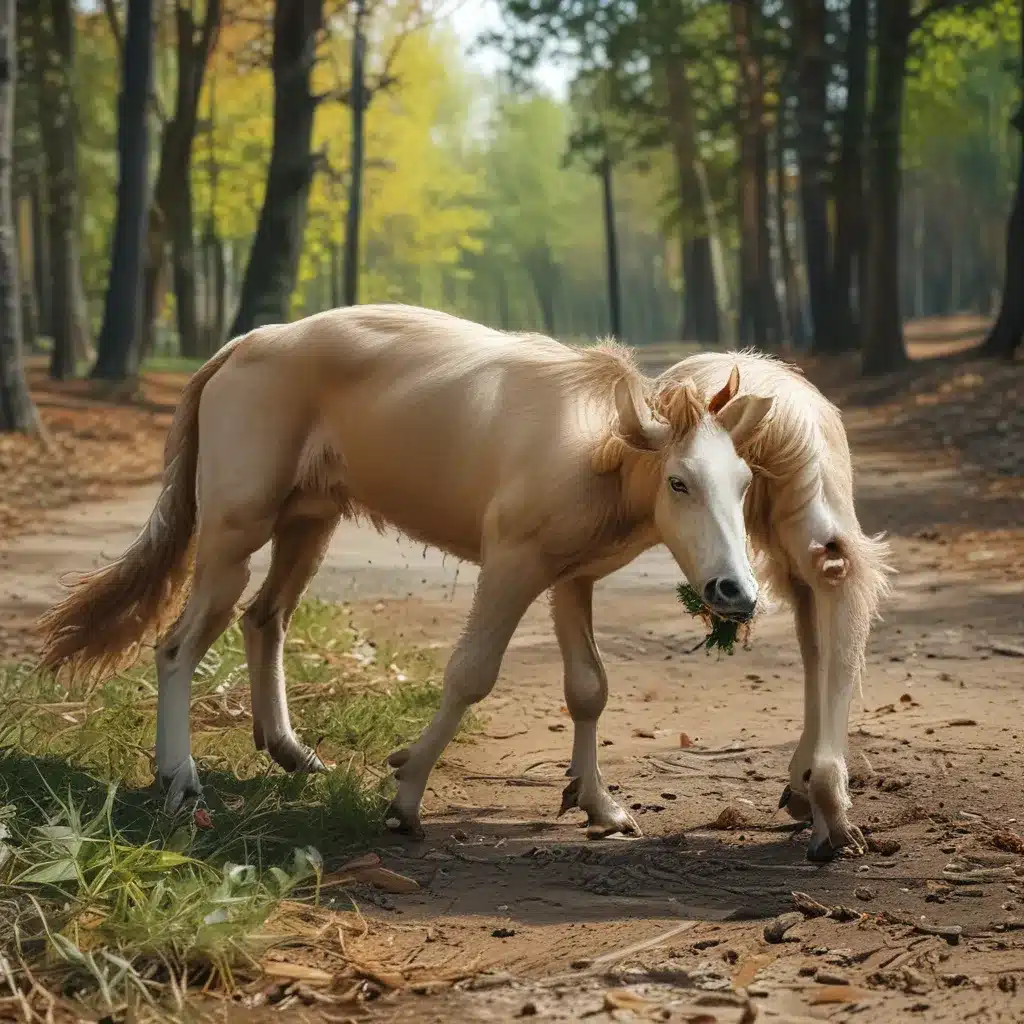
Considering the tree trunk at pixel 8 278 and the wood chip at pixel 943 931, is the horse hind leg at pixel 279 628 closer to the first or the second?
the wood chip at pixel 943 931

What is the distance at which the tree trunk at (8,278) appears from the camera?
1709 centimetres

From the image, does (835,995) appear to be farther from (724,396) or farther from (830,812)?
(724,396)

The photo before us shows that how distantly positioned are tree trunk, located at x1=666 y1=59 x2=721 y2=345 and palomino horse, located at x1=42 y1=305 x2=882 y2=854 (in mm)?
34799

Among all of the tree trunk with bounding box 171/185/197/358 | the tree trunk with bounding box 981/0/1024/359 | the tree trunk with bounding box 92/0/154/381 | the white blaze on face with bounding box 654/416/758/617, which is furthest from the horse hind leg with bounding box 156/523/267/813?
the tree trunk with bounding box 171/185/197/358

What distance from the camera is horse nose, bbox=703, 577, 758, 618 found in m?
5.01

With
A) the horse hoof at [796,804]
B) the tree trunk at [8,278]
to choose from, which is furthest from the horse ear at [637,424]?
the tree trunk at [8,278]

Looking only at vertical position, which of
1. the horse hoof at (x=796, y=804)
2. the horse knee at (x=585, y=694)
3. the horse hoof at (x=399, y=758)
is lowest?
the horse hoof at (x=796, y=804)

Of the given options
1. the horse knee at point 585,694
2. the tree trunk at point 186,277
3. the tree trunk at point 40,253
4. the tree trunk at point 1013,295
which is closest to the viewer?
the horse knee at point 585,694

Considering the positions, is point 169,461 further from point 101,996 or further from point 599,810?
point 101,996

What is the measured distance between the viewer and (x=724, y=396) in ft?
17.8

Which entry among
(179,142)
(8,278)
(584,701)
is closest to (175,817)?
(584,701)

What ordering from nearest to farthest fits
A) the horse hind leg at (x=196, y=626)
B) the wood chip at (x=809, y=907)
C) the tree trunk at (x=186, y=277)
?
the wood chip at (x=809, y=907)
the horse hind leg at (x=196, y=626)
the tree trunk at (x=186, y=277)

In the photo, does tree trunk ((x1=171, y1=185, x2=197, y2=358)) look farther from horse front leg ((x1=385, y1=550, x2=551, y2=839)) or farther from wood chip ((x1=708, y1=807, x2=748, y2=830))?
wood chip ((x1=708, y1=807, x2=748, y2=830))

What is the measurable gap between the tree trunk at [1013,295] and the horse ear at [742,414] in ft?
60.2
